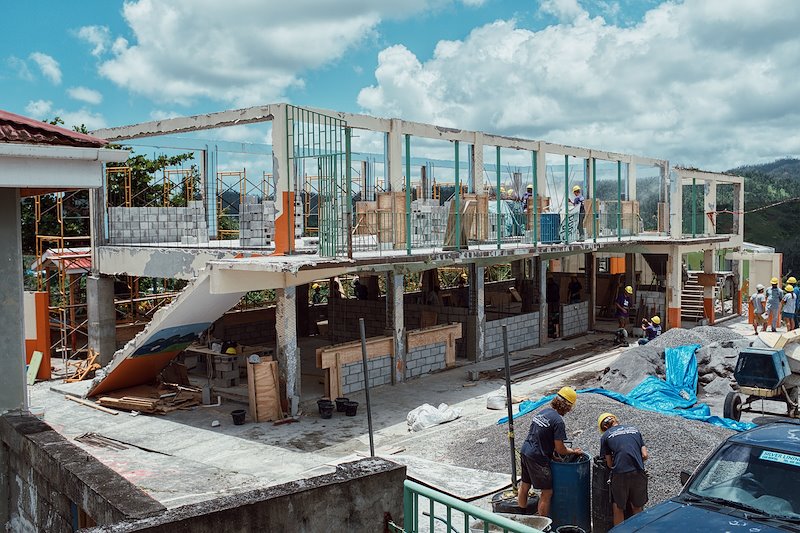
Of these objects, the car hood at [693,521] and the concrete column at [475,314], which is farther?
the concrete column at [475,314]

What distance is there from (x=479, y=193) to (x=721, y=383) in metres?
8.56

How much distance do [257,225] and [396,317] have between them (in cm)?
426

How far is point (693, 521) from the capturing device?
638cm

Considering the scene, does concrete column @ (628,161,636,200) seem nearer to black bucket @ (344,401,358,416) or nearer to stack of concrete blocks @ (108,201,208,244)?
stack of concrete blocks @ (108,201,208,244)

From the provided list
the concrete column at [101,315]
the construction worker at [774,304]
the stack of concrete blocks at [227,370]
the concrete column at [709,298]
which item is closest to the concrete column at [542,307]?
the construction worker at [774,304]

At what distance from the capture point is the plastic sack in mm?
14773

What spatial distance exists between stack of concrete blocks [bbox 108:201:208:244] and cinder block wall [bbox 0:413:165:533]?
1500 centimetres

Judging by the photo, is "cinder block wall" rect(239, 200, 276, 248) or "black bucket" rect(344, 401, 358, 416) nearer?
"black bucket" rect(344, 401, 358, 416)

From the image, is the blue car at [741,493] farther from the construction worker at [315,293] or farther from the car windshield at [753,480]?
the construction worker at [315,293]

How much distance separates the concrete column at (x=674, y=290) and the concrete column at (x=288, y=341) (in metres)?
16.8

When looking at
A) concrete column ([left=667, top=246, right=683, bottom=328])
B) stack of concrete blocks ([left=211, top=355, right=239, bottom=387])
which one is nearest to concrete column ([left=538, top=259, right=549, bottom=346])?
concrete column ([left=667, top=246, right=683, bottom=328])

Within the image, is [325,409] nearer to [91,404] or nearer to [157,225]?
[91,404]

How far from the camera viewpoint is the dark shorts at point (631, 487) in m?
8.15

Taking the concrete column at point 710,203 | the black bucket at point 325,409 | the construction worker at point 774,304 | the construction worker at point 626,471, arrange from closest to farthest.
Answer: the construction worker at point 626,471
the black bucket at point 325,409
the construction worker at point 774,304
the concrete column at point 710,203
